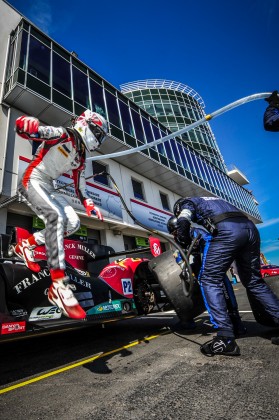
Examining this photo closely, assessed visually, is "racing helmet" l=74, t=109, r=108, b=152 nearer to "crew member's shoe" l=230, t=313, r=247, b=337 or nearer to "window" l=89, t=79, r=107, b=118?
"crew member's shoe" l=230, t=313, r=247, b=337

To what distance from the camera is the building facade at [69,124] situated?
966 centimetres

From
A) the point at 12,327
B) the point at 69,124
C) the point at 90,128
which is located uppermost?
the point at 69,124

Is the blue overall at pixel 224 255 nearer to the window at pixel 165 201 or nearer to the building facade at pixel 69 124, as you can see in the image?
the building facade at pixel 69 124

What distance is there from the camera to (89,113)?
2.94 meters

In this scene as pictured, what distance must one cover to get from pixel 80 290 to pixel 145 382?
1209 mm

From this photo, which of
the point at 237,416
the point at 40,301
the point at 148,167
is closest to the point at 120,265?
the point at 40,301

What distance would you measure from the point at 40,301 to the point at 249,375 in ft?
6.05

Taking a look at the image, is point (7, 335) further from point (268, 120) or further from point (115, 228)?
point (115, 228)

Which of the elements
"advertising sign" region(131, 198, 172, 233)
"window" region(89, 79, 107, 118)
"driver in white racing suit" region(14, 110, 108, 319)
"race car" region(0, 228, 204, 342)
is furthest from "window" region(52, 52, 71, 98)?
"race car" region(0, 228, 204, 342)

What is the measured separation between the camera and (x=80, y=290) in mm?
2574

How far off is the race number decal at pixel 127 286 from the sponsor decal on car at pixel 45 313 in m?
0.99

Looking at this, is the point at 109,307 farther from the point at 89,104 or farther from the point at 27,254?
the point at 89,104

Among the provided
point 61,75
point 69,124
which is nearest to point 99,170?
point 69,124

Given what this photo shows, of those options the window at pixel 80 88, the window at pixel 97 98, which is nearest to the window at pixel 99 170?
the window at pixel 97 98
